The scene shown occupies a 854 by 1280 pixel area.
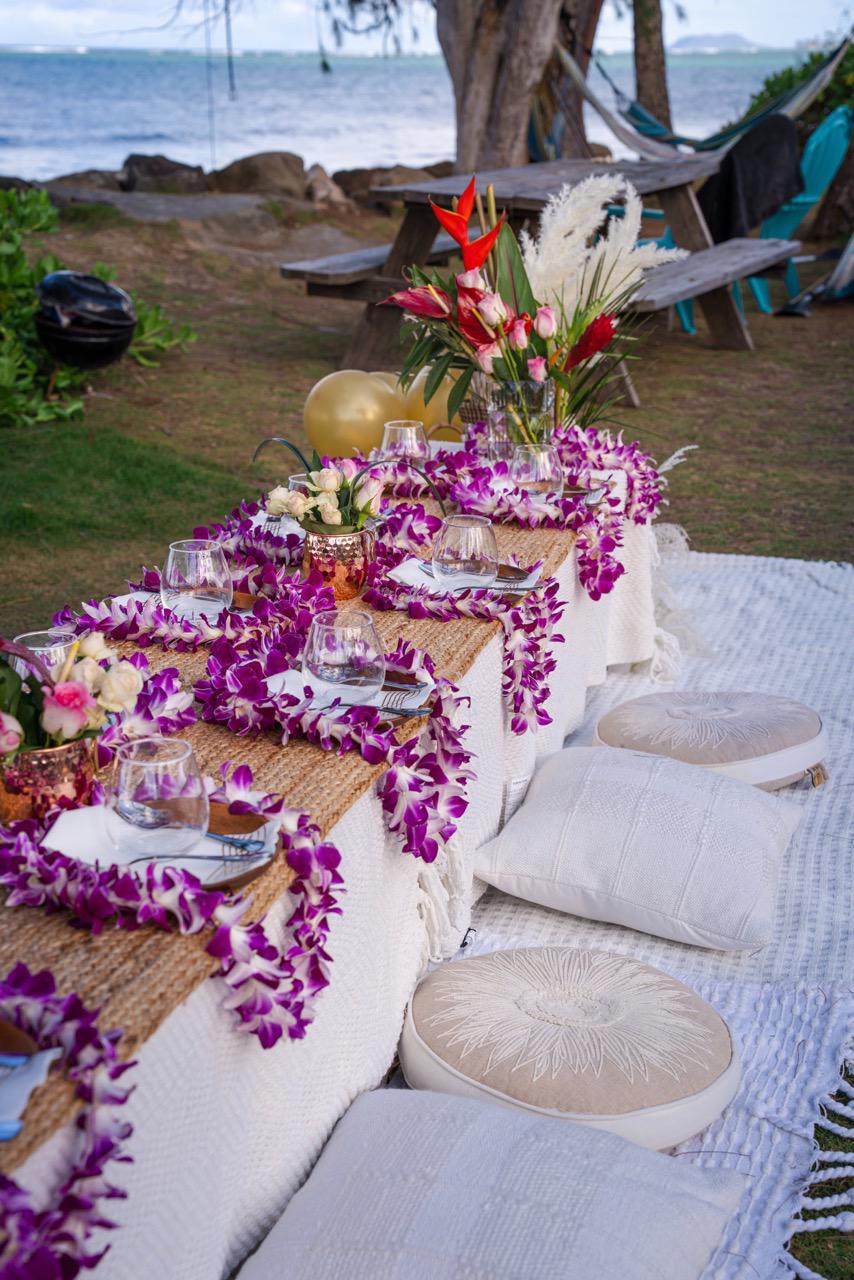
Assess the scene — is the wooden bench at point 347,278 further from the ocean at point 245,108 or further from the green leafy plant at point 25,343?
the ocean at point 245,108

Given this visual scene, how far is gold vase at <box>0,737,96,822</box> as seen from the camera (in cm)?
123

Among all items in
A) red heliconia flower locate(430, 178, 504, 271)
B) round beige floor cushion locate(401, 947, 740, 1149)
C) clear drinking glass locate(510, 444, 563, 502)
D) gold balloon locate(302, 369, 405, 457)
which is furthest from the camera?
gold balloon locate(302, 369, 405, 457)

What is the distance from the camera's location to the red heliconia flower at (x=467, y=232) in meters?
2.38

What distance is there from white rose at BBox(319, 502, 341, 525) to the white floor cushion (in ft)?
3.09

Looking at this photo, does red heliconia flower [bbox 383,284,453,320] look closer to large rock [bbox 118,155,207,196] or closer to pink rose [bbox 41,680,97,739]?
pink rose [bbox 41,680,97,739]

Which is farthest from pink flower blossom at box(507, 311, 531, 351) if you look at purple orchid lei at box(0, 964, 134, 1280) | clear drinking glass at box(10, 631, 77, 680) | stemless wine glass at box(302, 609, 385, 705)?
purple orchid lei at box(0, 964, 134, 1280)

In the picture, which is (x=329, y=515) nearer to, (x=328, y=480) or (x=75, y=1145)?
(x=328, y=480)

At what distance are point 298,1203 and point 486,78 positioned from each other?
30.2 feet

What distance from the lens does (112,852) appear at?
3.85 feet

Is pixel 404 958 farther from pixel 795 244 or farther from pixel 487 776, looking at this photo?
pixel 795 244

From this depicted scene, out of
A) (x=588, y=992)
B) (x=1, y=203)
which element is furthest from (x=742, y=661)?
(x=1, y=203)

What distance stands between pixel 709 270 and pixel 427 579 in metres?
5.02

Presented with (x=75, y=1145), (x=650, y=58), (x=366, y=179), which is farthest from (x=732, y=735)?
(x=366, y=179)

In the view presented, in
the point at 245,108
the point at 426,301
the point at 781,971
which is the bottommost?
the point at 781,971
